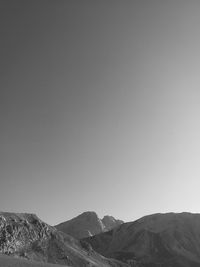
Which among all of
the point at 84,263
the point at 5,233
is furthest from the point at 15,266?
the point at 84,263

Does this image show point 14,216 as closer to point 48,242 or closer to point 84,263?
point 48,242

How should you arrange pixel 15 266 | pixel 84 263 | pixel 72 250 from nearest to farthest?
pixel 15 266, pixel 84 263, pixel 72 250

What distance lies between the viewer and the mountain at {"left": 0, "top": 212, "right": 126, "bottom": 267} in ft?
538

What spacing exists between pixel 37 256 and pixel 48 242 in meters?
19.7

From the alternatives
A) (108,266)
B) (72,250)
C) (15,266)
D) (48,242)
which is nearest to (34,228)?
(48,242)

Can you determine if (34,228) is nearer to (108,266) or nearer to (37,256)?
(37,256)

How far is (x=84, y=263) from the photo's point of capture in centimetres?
17725

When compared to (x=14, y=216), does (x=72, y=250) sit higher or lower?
lower

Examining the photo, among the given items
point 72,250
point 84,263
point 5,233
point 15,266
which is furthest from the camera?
point 72,250

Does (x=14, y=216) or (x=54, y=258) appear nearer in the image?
(x=54, y=258)

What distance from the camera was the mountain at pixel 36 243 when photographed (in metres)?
164

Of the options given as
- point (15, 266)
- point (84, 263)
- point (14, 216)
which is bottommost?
point (15, 266)

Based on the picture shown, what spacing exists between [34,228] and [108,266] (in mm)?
43324

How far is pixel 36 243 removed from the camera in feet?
590
